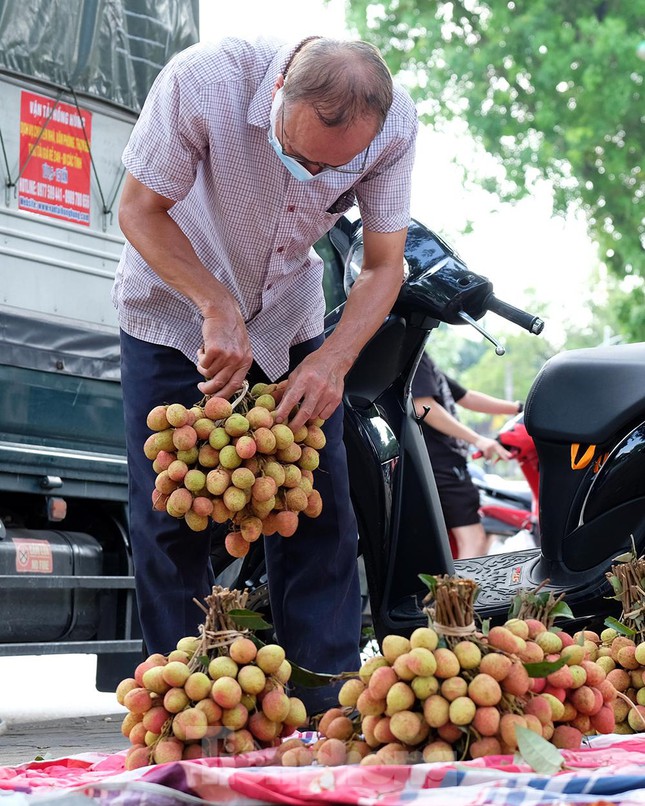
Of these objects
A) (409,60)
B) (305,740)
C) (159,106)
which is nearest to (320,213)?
(159,106)

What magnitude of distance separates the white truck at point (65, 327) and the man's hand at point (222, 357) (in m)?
2.07

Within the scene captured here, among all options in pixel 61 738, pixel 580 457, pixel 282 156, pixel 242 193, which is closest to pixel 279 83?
pixel 282 156

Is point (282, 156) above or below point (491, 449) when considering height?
above

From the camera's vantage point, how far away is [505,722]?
82.4 inches

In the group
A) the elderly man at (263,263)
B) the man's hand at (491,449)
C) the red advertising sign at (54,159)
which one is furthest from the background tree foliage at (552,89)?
the elderly man at (263,263)

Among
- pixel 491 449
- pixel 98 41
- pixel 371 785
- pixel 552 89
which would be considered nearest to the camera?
pixel 371 785

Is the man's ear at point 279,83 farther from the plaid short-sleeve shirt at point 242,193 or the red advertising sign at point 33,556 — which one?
the red advertising sign at point 33,556

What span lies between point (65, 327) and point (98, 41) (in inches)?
61.1

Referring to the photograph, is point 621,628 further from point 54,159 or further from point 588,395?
point 54,159

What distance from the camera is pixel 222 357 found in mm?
2729

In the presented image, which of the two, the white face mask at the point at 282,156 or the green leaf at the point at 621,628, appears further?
the green leaf at the point at 621,628

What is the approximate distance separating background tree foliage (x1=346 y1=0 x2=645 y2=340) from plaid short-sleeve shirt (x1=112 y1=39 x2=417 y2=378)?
1217cm

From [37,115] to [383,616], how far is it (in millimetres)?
2861

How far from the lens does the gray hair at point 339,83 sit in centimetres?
257
